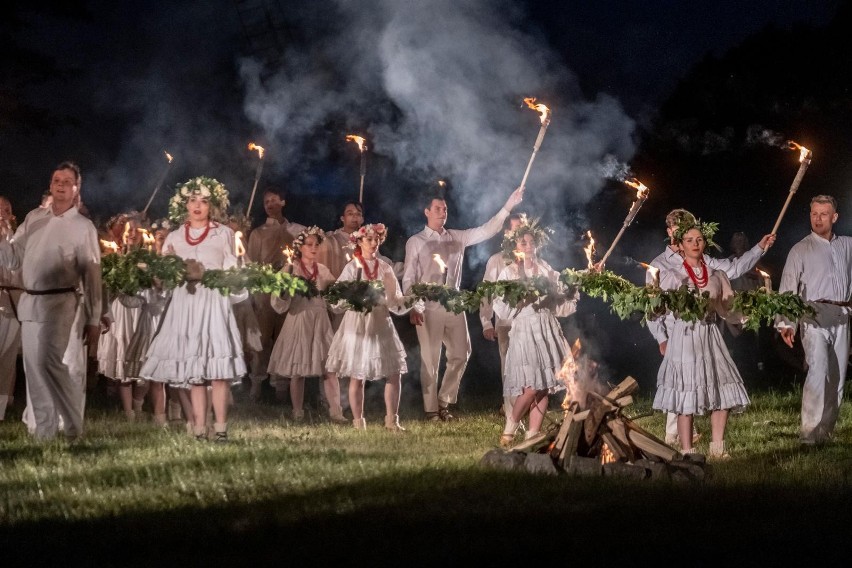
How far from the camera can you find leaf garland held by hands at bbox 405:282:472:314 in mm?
13836

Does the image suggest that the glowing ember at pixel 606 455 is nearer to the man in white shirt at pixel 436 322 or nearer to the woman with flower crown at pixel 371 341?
the woman with flower crown at pixel 371 341

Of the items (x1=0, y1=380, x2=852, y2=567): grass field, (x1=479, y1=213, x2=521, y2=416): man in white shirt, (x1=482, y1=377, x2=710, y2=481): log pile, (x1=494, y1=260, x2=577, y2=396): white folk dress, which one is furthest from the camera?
(x1=479, y1=213, x2=521, y2=416): man in white shirt

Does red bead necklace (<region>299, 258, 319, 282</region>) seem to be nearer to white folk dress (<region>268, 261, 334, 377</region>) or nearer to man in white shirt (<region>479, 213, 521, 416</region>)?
white folk dress (<region>268, 261, 334, 377</region>)

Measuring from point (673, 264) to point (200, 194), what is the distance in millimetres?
4451

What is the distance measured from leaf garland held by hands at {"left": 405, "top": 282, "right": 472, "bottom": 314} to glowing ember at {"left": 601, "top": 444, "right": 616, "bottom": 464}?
316 centimetres

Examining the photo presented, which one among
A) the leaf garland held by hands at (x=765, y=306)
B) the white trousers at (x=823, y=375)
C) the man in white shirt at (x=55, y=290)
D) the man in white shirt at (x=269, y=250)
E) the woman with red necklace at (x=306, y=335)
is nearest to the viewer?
the man in white shirt at (x=55, y=290)

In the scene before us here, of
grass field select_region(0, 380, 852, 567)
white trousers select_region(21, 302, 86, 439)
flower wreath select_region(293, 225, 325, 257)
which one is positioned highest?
flower wreath select_region(293, 225, 325, 257)

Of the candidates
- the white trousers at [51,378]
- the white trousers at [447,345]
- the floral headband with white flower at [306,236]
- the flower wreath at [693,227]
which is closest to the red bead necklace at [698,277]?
the flower wreath at [693,227]

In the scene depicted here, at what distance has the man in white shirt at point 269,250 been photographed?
57.2 ft

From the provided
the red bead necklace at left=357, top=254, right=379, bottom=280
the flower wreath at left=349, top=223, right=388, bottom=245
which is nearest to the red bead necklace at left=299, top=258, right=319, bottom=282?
the flower wreath at left=349, top=223, right=388, bottom=245

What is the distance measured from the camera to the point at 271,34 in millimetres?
26891

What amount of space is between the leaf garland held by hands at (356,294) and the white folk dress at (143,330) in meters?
1.82

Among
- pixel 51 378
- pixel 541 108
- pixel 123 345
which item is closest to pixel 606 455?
pixel 541 108

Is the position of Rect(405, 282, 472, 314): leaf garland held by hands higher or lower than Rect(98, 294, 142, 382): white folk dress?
higher
